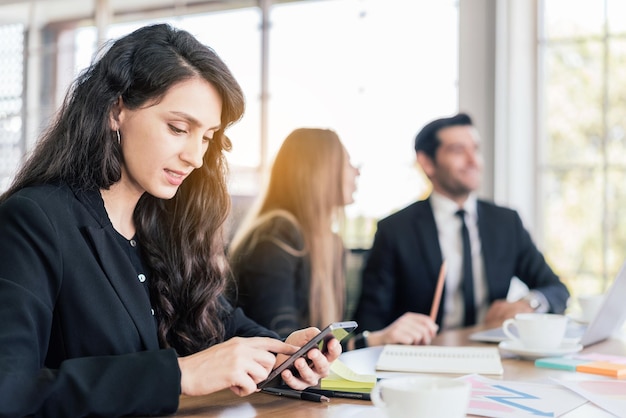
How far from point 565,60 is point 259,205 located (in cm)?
183

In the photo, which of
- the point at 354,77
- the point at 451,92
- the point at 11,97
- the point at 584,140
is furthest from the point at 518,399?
the point at 11,97

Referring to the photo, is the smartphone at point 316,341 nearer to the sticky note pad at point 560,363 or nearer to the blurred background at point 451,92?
the sticky note pad at point 560,363

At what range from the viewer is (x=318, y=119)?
4.38 m

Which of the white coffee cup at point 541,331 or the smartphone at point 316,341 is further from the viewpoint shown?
the white coffee cup at point 541,331

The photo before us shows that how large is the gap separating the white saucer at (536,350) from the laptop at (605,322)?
0.39ft

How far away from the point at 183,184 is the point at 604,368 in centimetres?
91

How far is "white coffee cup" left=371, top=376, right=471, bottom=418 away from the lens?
865mm

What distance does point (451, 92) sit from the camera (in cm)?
390

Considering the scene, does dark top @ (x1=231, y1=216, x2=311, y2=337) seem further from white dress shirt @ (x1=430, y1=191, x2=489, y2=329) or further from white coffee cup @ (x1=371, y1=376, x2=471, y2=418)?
white coffee cup @ (x1=371, y1=376, x2=471, y2=418)

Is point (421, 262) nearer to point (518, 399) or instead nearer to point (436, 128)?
point (436, 128)

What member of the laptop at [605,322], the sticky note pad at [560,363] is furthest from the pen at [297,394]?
the laptop at [605,322]

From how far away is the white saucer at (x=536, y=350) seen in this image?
1.63m

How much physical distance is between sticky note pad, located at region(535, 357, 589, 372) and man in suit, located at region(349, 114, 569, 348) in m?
1.06

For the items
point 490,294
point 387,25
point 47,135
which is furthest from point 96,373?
point 387,25
